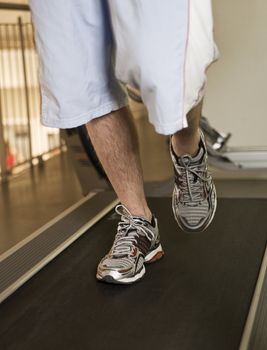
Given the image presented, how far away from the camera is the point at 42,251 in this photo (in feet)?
5.80

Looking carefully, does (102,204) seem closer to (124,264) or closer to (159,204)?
(159,204)

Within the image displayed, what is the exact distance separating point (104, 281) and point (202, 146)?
1.63 feet

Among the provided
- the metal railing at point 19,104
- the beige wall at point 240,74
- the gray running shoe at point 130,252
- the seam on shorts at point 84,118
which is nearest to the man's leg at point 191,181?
the gray running shoe at point 130,252

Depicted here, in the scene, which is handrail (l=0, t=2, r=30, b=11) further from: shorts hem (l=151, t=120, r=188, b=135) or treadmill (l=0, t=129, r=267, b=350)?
shorts hem (l=151, t=120, r=188, b=135)

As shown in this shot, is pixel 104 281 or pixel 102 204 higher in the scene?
pixel 104 281

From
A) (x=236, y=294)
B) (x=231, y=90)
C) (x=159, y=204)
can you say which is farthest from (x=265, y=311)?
(x=231, y=90)

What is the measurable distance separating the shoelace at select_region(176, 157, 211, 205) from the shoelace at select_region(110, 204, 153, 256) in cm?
17

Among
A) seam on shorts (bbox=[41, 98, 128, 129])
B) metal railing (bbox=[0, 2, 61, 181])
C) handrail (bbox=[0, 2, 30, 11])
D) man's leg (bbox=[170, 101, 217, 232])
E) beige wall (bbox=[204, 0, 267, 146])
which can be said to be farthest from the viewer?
metal railing (bbox=[0, 2, 61, 181])

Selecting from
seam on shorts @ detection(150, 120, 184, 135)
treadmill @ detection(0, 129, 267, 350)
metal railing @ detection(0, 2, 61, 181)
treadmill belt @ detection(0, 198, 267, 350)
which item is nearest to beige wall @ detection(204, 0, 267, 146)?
treadmill @ detection(0, 129, 267, 350)

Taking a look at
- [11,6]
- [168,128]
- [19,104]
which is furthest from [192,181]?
[19,104]

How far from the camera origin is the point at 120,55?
1171 mm

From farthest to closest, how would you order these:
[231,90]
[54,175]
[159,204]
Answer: [54,175] < [231,90] < [159,204]

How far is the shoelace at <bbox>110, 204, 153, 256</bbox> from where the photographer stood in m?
1.44

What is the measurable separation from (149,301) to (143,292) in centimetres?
5
